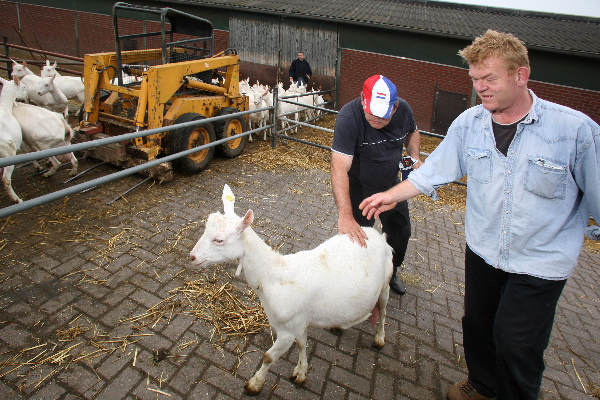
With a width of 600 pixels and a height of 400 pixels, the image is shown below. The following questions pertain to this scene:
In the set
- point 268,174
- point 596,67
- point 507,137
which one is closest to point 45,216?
point 268,174

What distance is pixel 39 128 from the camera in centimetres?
539

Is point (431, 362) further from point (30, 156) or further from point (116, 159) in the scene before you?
point (116, 159)

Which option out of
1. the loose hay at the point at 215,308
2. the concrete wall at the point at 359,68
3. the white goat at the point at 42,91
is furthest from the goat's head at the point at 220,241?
the concrete wall at the point at 359,68

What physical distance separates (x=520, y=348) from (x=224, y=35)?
57.6 ft

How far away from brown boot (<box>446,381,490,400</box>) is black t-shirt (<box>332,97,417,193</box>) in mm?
1714

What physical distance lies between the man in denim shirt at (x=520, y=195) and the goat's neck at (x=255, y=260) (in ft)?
4.46

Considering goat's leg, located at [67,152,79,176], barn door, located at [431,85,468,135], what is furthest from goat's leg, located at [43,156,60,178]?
barn door, located at [431,85,468,135]

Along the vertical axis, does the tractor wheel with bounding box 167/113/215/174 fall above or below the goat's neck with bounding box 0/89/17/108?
below

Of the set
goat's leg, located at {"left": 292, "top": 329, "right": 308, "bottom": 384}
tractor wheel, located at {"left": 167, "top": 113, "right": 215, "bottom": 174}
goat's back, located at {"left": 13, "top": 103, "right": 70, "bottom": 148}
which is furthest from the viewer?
tractor wheel, located at {"left": 167, "top": 113, "right": 215, "bottom": 174}

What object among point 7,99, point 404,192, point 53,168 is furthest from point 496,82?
point 53,168

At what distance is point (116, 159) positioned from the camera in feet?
19.1

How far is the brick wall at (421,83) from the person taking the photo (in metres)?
12.2

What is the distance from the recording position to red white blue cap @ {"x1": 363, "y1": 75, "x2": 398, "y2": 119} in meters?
2.78

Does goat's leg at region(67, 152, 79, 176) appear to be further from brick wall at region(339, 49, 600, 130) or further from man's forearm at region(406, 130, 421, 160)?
brick wall at region(339, 49, 600, 130)
